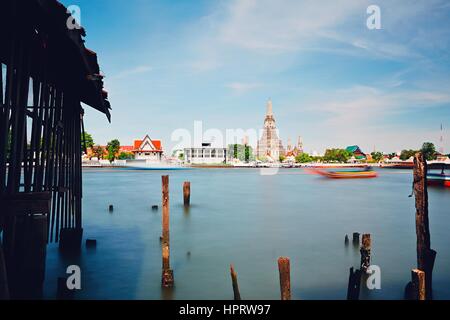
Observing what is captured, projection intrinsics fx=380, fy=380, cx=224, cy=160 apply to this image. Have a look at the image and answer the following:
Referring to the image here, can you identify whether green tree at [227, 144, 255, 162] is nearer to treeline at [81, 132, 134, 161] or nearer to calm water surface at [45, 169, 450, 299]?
treeline at [81, 132, 134, 161]

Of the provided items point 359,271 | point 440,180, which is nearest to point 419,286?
point 359,271

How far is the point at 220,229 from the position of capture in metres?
25.1

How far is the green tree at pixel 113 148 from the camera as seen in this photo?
135 metres

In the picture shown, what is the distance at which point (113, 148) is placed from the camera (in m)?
136

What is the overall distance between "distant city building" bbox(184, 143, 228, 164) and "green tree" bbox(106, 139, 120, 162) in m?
30.7

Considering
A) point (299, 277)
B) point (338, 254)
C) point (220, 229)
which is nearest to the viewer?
point (299, 277)

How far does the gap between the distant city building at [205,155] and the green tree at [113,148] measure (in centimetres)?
3068

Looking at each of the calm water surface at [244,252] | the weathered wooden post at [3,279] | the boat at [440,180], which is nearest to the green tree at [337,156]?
the boat at [440,180]

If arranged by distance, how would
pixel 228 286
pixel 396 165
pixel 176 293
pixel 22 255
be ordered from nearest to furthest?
pixel 22 255 < pixel 176 293 < pixel 228 286 < pixel 396 165

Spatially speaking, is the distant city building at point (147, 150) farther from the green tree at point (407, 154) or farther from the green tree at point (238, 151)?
the green tree at point (407, 154)
